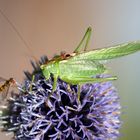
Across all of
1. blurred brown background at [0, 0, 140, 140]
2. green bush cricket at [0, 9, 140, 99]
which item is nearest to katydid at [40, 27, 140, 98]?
green bush cricket at [0, 9, 140, 99]

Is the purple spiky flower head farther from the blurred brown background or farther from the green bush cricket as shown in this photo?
the blurred brown background

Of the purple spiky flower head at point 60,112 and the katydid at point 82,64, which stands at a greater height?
the katydid at point 82,64

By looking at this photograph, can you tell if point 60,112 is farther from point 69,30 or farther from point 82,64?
point 69,30

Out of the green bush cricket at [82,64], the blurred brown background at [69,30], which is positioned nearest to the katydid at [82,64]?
the green bush cricket at [82,64]

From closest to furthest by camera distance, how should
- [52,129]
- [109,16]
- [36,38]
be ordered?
[52,129] → [36,38] → [109,16]

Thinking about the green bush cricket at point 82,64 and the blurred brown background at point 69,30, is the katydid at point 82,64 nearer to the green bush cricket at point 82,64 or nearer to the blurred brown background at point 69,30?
the green bush cricket at point 82,64

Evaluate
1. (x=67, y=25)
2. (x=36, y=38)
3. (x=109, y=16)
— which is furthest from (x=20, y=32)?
(x=109, y=16)

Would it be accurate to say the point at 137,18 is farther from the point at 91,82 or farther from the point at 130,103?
the point at 91,82

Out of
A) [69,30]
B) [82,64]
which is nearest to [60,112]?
[82,64]
